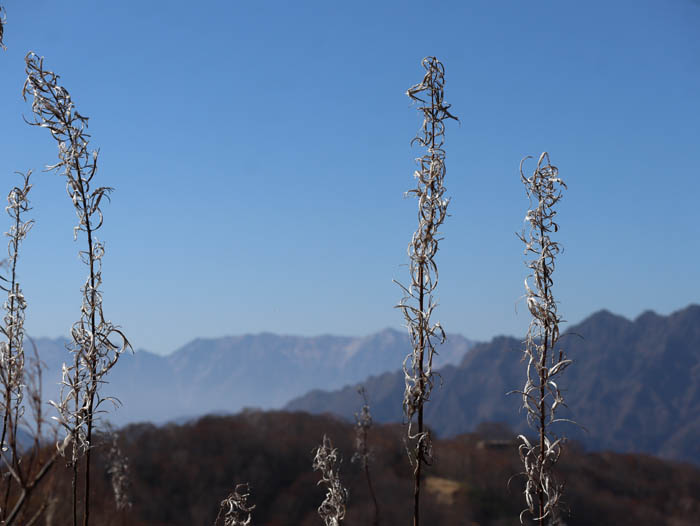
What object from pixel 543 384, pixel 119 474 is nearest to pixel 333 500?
pixel 543 384

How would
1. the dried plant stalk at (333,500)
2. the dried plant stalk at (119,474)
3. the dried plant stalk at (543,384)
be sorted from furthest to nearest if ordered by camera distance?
Answer: the dried plant stalk at (119,474)
the dried plant stalk at (333,500)
the dried plant stalk at (543,384)

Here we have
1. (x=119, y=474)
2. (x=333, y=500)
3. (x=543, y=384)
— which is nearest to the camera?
(x=543, y=384)

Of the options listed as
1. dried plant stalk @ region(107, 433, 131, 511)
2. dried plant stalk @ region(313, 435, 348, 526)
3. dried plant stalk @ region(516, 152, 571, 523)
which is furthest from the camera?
dried plant stalk @ region(107, 433, 131, 511)

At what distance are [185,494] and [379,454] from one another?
51.2ft

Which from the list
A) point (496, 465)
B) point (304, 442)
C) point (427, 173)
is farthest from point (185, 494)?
point (427, 173)

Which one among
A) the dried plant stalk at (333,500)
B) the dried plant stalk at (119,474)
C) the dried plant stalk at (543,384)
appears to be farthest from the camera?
the dried plant stalk at (119,474)

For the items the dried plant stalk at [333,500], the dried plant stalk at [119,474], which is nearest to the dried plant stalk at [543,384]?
the dried plant stalk at [333,500]

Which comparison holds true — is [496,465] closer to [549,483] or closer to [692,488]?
[692,488]

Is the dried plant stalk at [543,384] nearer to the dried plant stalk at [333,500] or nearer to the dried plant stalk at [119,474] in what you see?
the dried plant stalk at [333,500]

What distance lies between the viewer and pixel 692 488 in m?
66.2

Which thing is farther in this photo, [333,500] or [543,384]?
[333,500]

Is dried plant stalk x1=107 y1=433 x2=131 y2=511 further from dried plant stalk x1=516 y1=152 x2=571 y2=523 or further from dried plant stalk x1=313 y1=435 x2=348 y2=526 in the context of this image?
dried plant stalk x1=516 y1=152 x2=571 y2=523

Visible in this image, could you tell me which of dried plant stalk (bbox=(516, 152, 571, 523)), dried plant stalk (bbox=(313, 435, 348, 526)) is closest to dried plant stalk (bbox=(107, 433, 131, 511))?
dried plant stalk (bbox=(313, 435, 348, 526))

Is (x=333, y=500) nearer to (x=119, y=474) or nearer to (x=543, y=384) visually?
(x=543, y=384)
